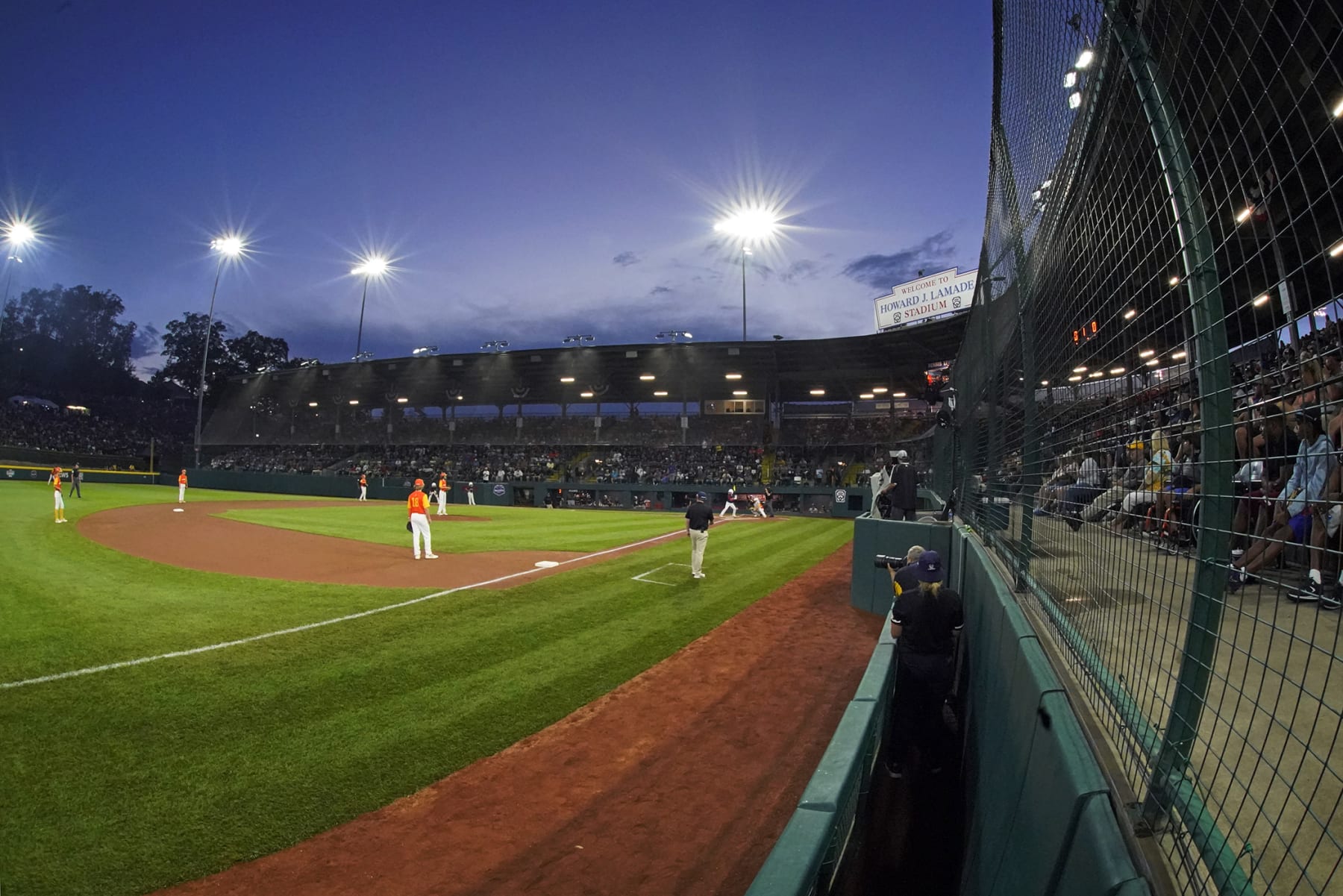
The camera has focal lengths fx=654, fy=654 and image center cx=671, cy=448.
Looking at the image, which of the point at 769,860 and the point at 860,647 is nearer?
the point at 769,860

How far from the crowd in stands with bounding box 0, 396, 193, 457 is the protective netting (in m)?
60.8

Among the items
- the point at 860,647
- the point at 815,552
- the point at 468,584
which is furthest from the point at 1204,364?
the point at 815,552

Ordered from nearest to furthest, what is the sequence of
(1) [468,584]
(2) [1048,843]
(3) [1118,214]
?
(2) [1048,843], (3) [1118,214], (1) [468,584]

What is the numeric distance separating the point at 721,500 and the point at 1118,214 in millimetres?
35017

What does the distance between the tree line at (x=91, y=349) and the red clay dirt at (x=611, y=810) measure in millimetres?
74103

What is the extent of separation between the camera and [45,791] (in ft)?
13.9

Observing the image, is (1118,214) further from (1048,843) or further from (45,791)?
(45,791)

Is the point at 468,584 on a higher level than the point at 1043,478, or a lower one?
lower

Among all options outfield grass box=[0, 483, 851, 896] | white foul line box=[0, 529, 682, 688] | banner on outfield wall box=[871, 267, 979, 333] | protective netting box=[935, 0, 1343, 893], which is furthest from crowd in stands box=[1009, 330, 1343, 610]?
banner on outfield wall box=[871, 267, 979, 333]

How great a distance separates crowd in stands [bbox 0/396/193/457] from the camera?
48094mm

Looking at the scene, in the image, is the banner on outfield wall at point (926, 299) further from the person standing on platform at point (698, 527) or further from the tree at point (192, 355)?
the tree at point (192, 355)

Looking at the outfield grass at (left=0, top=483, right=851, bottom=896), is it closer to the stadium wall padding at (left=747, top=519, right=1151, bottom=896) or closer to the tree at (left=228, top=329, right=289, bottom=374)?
the stadium wall padding at (left=747, top=519, right=1151, bottom=896)

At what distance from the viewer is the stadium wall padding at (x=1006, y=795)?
1664 millimetres

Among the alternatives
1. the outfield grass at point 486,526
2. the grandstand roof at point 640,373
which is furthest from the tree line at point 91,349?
the outfield grass at point 486,526
